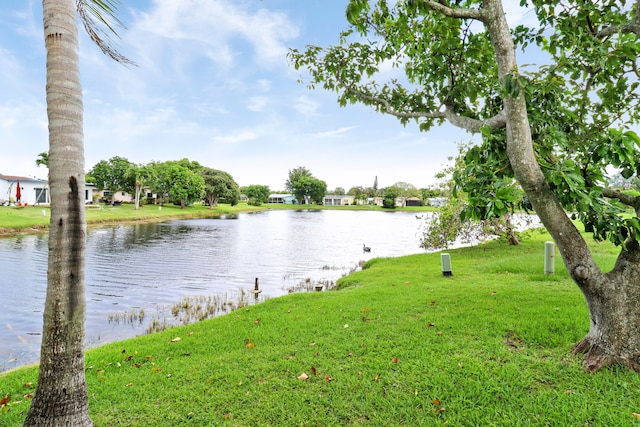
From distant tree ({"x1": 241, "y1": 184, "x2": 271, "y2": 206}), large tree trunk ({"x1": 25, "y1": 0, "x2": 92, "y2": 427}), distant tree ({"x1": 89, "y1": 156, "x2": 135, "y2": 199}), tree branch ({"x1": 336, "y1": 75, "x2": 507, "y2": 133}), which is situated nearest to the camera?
large tree trunk ({"x1": 25, "y1": 0, "x2": 92, "y2": 427})

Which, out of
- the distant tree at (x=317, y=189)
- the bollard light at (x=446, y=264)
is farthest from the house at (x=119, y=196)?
the bollard light at (x=446, y=264)

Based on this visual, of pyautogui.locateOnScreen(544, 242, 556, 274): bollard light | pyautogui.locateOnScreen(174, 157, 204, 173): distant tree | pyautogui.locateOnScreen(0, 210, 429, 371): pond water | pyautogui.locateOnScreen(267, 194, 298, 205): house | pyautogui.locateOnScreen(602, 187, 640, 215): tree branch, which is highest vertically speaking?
pyautogui.locateOnScreen(174, 157, 204, 173): distant tree

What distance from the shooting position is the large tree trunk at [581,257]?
147 inches

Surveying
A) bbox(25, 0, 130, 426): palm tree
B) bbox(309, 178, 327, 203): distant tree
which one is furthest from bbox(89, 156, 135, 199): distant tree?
bbox(25, 0, 130, 426): palm tree

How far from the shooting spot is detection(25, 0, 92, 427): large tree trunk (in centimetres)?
290

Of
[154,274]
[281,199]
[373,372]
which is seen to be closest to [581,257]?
[373,372]

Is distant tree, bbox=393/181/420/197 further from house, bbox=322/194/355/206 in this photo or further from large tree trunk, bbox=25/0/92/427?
large tree trunk, bbox=25/0/92/427

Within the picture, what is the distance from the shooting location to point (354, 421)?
331cm

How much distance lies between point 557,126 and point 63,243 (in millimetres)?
6290

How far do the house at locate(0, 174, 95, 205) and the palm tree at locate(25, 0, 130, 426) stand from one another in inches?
1877

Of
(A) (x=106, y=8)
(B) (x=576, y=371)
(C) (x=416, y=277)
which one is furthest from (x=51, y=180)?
(C) (x=416, y=277)

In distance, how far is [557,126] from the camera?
462 centimetres

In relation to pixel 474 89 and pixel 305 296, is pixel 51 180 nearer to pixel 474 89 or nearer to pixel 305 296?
pixel 474 89

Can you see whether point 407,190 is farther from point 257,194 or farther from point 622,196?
point 622,196
